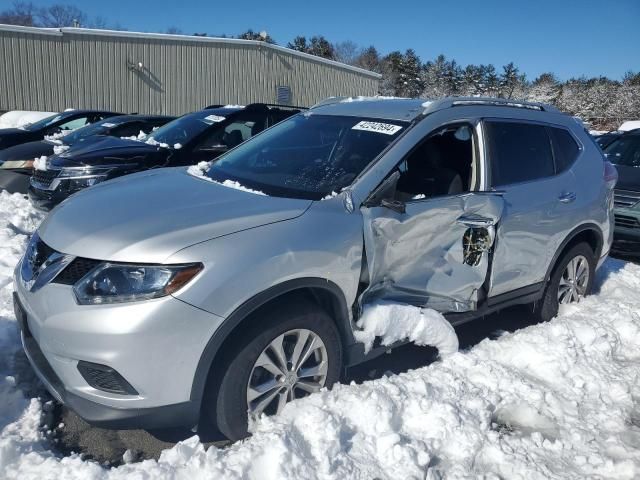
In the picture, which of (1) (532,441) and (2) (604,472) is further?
(1) (532,441)

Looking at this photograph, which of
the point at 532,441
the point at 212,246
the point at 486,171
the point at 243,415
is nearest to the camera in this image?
the point at 212,246

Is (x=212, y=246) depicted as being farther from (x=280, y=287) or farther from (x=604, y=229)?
(x=604, y=229)

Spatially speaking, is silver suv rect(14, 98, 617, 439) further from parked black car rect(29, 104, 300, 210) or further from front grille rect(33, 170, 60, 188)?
Result: front grille rect(33, 170, 60, 188)

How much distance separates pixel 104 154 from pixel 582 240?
517 centimetres

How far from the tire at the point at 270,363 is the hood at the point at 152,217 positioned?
51 centimetres

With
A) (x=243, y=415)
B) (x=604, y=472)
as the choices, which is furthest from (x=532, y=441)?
(x=243, y=415)

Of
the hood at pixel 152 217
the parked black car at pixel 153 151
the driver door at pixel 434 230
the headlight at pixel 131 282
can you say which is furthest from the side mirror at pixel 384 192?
the parked black car at pixel 153 151

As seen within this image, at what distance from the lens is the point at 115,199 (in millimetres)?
3182

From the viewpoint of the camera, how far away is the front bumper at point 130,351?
7.98 feet

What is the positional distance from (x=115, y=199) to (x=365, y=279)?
1.49 m

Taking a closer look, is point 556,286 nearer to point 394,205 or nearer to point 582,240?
point 582,240

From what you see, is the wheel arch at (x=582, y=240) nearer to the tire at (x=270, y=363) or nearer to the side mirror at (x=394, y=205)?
the side mirror at (x=394, y=205)

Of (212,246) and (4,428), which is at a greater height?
(212,246)

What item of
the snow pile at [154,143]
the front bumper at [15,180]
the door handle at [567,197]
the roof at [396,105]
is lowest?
the front bumper at [15,180]
